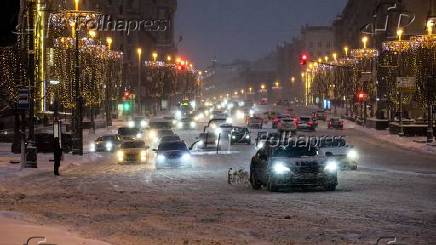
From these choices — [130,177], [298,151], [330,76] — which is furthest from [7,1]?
[330,76]

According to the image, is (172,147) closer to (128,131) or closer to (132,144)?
(132,144)

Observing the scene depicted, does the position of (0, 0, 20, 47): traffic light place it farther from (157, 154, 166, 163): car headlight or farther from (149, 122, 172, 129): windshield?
(149, 122, 172, 129): windshield

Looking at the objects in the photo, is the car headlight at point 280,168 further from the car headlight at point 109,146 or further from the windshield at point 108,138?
the windshield at point 108,138

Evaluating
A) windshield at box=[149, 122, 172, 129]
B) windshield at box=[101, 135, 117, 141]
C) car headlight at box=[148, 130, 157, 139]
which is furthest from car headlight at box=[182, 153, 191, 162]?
windshield at box=[149, 122, 172, 129]

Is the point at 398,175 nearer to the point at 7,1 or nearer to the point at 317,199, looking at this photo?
the point at 317,199

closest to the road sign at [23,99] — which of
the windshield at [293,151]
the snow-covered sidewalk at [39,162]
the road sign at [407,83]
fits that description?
the snow-covered sidewalk at [39,162]

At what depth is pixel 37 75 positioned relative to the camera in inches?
1866

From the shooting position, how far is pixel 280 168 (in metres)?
24.6

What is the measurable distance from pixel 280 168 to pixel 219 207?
4.36m

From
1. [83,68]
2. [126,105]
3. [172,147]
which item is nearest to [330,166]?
[172,147]

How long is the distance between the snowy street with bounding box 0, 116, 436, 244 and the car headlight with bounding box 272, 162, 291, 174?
680 millimetres

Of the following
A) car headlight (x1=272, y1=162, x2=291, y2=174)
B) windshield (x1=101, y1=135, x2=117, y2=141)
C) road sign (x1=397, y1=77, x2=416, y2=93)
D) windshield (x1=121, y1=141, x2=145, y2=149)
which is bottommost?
windshield (x1=101, y1=135, x2=117, y2=141)

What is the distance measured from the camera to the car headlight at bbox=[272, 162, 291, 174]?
24531 millimetres

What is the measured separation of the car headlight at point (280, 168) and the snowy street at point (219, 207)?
26.8 inches
